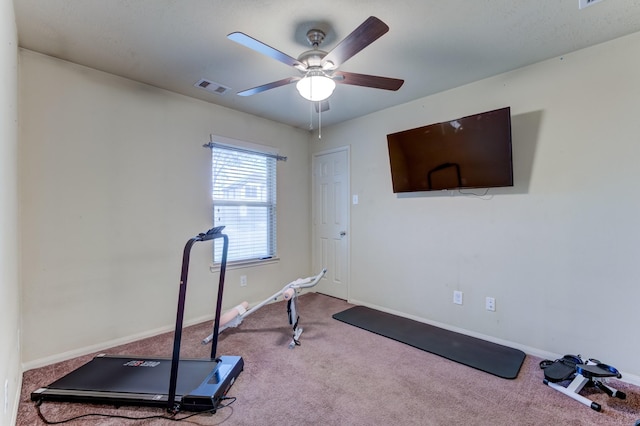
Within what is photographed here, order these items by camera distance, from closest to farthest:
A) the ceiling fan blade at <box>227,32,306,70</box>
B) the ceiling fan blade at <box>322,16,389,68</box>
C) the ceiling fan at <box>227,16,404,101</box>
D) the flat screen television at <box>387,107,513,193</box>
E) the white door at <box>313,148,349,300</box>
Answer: the ceiling fan blade at <box>322,16,389,68</box> < the ceiling fan blade at <box>227,32,306,70</box> < the ceiling fan at <box>227,16,404,101</box> < the flat screen television at <box>387,107,513,193</box> < the white door at <box>313,148,349,300</box>

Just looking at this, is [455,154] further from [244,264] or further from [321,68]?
[244,264]

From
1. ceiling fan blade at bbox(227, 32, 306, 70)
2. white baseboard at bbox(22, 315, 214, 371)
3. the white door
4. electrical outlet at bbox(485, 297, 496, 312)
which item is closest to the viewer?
ceiling fan blade at bbox(227, 32, 306, 70)

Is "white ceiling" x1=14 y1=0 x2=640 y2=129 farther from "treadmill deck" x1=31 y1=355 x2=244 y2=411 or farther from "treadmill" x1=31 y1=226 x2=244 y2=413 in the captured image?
"treadmill deck" x1=31 y1=355 x2=244 y2=411

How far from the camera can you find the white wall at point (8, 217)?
1.47 m

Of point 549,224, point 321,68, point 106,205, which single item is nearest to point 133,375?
point 106,205

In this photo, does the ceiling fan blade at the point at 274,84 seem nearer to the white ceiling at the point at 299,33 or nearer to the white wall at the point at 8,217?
the white ceiling at the point at 299,33

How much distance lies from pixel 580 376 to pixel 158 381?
2.85m

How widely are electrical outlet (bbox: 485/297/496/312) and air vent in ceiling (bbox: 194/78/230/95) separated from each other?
10.6ft

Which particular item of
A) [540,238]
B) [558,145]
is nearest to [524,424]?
[540,238]

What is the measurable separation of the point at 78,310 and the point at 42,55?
206 centimetres

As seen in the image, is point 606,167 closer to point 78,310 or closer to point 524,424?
point 524,424

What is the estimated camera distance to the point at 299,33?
2.04m

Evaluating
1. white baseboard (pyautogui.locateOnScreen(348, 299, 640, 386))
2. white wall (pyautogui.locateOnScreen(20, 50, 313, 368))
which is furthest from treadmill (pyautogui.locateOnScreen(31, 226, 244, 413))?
white baseboard (pyautogui.locateOnScreen(348, 299, 640, 386))

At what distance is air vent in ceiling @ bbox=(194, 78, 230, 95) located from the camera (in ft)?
9.18
